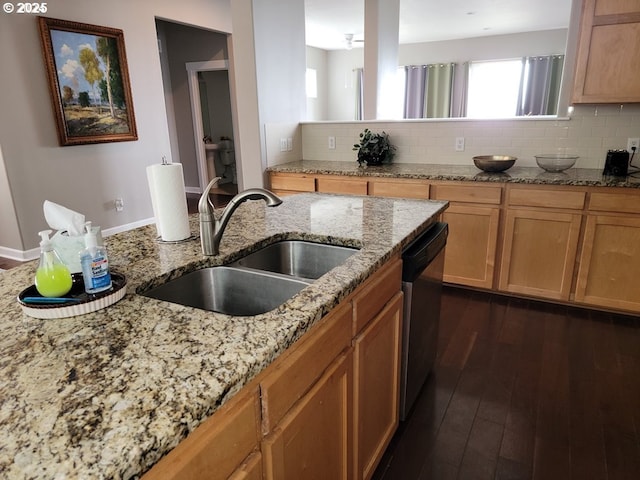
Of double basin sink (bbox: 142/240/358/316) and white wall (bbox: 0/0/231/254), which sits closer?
double basin sink (bbox: 142/240/358/316)

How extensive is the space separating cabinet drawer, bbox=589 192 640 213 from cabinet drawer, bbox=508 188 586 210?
0.21ft

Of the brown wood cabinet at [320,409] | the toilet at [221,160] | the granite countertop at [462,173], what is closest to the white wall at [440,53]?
the toilet at [221,160]

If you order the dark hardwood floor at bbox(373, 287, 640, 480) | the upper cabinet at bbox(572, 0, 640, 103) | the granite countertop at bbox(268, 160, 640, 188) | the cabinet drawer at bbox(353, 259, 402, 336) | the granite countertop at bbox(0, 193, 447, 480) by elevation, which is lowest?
the dark hardwood floor at bbox(373, 287, 640, 480)

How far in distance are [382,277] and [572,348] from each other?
168 cm

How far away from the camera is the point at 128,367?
76 centimetres

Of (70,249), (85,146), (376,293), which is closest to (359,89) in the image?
(85,146)

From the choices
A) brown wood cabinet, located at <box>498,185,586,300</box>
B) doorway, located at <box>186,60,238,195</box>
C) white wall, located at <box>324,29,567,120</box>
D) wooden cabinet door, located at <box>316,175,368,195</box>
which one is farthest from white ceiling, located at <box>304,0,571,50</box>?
brown wood cabinet, located at <box>498,185,586,300</box>

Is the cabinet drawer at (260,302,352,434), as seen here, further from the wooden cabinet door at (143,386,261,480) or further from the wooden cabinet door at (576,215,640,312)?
the wooden cabinet door at (576,215,640,312)

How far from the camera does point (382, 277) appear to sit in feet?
4.57

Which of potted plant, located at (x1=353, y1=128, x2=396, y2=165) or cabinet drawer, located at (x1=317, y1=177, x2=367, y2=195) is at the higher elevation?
potted plant, located at (x1=353, y1=128, x2=396, y2=165)

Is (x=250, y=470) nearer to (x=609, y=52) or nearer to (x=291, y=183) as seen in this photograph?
(x=291, y=183)

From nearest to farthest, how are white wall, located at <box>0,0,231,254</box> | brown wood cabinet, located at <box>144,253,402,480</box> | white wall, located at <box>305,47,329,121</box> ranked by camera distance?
brown wood cabinet, located at <box>144,253,402,480</box>, white wall, located at <box>0,0,231,254</box>, white wall, located at <box>305,47,329,121</box>

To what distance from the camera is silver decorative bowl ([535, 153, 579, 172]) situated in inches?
114

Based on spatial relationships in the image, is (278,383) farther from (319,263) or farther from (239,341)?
(319,263)
